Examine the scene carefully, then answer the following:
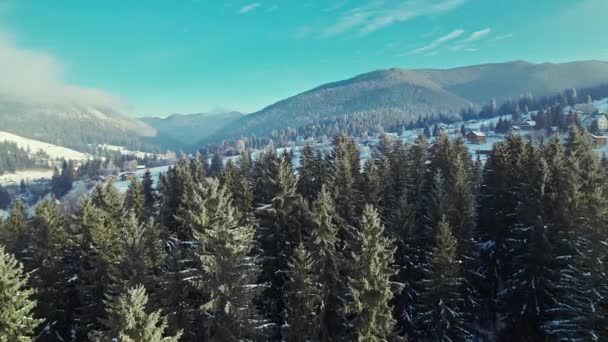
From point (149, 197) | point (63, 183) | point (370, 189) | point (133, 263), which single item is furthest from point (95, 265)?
point (63, 183)

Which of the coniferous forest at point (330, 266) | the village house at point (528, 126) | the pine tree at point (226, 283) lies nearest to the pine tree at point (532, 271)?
the coniferous forest at point (330, 266)

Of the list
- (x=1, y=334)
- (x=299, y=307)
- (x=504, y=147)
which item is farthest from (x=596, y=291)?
(x=1, y=334)

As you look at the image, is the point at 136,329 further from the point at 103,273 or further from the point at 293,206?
the point at 293,206

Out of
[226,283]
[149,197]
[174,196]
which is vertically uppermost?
Answer: [174,196]

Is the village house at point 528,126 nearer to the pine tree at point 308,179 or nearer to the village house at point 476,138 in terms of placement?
the village house at point 476,138

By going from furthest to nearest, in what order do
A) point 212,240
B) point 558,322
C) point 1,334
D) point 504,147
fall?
1. point 504,147
2. point 558,322
3. point 212,240
4. point 1,334

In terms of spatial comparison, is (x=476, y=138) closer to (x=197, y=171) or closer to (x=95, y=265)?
(x=197, y=171)
